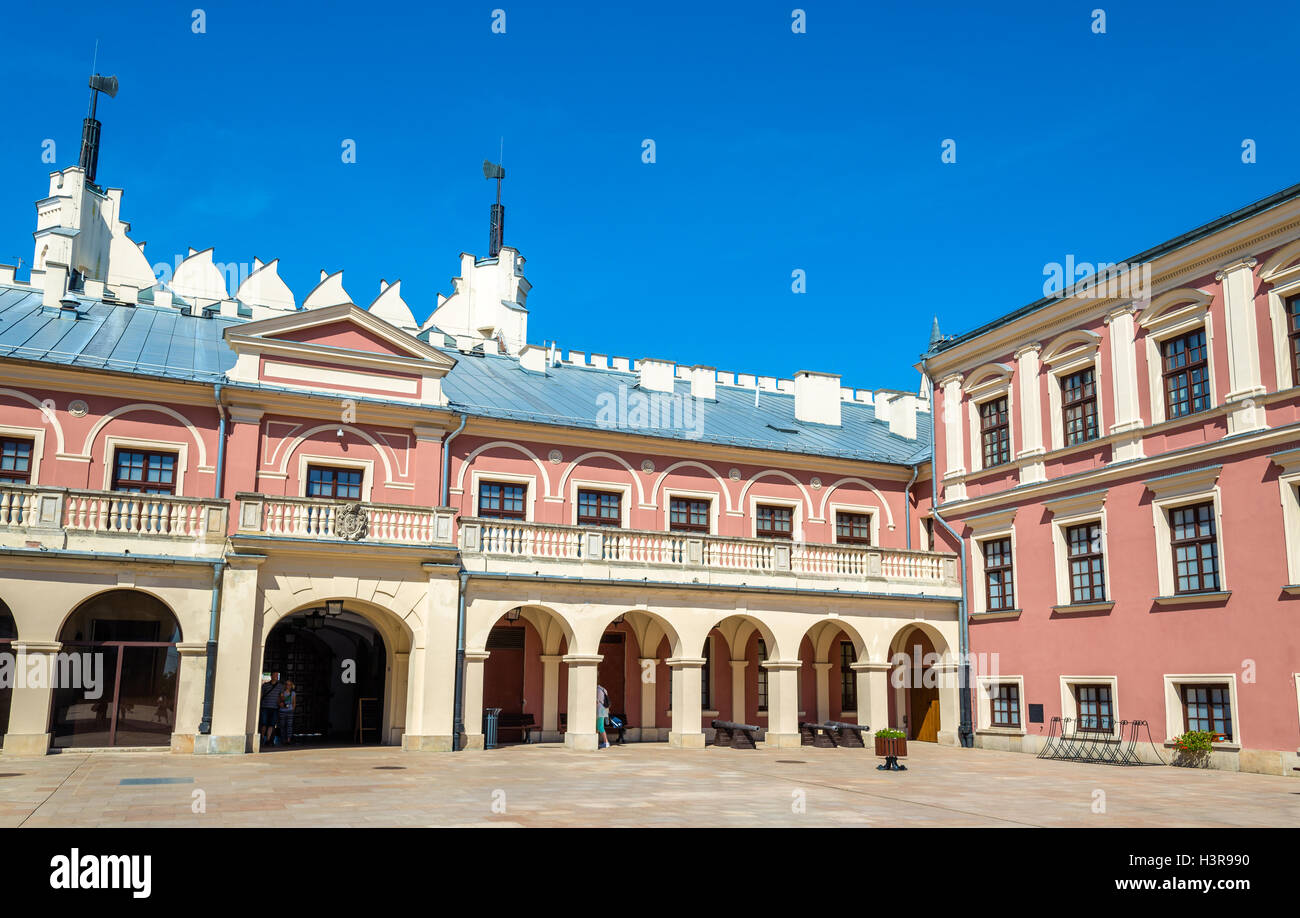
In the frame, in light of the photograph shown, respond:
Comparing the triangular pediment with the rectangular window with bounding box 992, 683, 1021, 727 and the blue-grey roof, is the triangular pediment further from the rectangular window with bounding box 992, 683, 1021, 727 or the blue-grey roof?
the rectangular window with bounding box 992, 683, 1021, 727

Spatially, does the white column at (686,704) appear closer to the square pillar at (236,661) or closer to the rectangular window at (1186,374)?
the square pillar at (236,661)

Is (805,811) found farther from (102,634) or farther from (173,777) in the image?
(102,634)

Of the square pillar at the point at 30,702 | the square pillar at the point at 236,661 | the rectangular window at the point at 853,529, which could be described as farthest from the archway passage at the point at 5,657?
the rectangular window at the point at 853,529

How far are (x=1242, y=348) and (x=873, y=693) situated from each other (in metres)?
11.1

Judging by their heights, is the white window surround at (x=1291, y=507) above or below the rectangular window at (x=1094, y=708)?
above

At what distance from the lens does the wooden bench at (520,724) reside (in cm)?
2538

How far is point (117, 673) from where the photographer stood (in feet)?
67.3

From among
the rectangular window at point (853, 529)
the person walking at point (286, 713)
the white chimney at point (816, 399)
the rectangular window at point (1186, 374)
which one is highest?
the white chimney at point (816, 399)

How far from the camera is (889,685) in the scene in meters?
28.9

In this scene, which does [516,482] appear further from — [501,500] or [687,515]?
[687,515]

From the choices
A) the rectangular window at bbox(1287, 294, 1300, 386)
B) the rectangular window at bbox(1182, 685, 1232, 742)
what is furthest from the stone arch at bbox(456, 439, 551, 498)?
the rectangular window at bbox(1287, 294, 1300, 386)

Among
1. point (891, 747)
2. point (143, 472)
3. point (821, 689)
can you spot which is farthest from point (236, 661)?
point (821, 689)

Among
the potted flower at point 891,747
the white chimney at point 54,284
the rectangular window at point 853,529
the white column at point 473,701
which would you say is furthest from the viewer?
the rectangular window at point 853,529

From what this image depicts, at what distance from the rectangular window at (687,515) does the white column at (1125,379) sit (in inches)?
412
